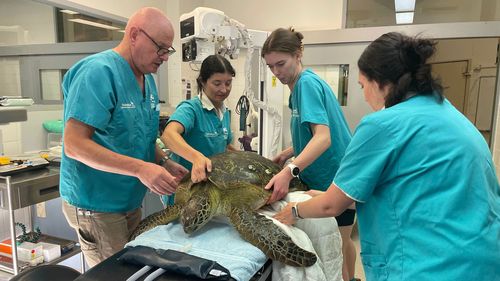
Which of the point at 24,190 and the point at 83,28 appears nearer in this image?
the point at 24,190

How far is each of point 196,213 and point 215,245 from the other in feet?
0.43

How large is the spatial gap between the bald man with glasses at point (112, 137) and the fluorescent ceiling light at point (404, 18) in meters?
3.10

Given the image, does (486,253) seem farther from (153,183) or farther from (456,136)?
(153,183)

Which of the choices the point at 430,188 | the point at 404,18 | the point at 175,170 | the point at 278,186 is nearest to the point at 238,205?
the point at 278,186

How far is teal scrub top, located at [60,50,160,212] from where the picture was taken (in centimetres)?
122

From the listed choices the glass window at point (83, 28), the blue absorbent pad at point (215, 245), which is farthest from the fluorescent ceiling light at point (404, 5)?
the blue absorbent pad at point (215, 245)

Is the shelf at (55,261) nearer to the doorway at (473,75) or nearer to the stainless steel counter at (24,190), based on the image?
the stainless steel counter at (24,190)

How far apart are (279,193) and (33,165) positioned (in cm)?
166

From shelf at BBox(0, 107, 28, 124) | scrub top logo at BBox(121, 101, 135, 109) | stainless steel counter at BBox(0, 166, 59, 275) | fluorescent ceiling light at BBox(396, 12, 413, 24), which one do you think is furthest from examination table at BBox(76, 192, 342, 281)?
fluorescent ceiling light at BBox(396, 12, 413, 24)

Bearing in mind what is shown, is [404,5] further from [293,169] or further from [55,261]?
[55,261]

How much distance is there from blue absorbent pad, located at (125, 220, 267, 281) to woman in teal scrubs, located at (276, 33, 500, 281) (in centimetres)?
33

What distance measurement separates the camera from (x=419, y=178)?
3.08 ft

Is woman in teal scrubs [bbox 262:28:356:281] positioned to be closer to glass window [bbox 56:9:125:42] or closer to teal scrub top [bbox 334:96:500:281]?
teal scrub top [bbox 334:96:500:281]

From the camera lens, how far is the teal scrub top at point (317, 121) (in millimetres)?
1508
